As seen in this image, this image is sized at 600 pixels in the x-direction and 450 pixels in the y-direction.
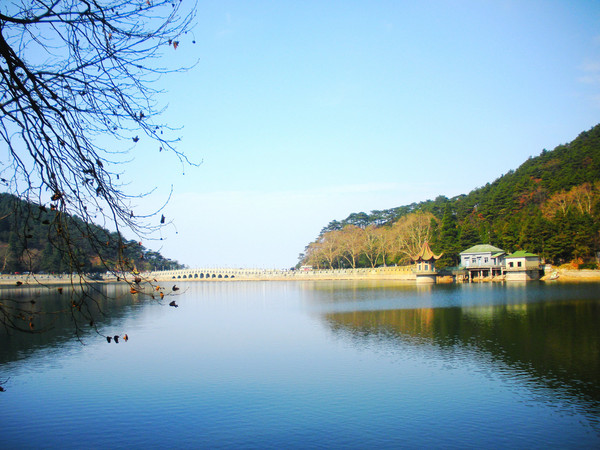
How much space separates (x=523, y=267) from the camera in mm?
52875

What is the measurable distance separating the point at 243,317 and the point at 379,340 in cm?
1228

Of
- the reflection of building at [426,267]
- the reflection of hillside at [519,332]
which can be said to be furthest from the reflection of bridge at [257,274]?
the reflection of hillside at [519,332]

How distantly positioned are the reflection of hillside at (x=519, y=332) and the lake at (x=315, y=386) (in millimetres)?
86

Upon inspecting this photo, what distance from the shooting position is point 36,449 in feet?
29.6

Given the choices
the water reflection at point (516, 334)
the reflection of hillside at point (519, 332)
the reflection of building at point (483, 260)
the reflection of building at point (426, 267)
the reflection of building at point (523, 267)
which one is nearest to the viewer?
the water reflection at point (516, 334)

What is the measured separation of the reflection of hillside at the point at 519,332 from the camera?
13.3m

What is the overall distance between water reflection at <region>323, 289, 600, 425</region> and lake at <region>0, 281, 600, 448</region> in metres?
0.08

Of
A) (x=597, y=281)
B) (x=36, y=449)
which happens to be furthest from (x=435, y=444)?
(x=597, y=281)

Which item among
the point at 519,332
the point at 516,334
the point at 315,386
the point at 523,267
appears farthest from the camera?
the point at 523,267

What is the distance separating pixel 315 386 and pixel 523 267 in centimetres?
4663

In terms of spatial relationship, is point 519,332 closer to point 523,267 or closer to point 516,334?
point 516,334

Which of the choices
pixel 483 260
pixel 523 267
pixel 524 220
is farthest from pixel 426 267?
pixel 524 220

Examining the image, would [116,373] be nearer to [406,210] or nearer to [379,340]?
[379,340]

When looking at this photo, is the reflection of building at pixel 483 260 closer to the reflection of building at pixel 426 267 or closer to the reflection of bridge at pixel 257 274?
the reflection of building at pixel 426 267
